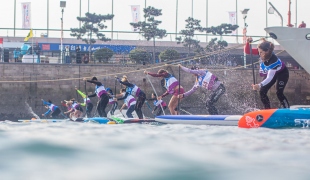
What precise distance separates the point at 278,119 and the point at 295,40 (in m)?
6.76

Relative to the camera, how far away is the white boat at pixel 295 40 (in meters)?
14.2

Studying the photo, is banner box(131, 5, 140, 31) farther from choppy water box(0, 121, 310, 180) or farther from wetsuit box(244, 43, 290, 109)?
choppy water box(0, 121, 310, 180)

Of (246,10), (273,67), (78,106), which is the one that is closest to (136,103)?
(78,106)

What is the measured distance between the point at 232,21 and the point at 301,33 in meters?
25.1

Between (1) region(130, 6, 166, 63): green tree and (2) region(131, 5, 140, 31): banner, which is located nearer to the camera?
(1) region(130, 6, 166, 63): green tree

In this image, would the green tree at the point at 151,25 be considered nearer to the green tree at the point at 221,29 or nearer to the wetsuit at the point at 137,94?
the green tree at the point at 221,29

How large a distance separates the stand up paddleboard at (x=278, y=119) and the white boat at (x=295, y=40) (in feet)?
19.6

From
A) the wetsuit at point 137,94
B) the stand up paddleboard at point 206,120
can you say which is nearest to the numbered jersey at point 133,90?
the wetsuit at point 137,94

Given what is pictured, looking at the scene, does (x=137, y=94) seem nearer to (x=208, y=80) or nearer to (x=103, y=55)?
(x=208, y=80)

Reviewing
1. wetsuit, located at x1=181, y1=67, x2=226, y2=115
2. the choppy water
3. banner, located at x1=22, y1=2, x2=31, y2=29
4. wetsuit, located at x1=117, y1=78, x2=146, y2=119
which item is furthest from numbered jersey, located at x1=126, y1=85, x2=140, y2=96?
banner, located at x1=22, y1=2, x2=31, y2=29

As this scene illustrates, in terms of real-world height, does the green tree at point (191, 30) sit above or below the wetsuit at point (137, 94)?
above

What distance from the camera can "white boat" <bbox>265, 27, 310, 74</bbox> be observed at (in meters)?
14.2

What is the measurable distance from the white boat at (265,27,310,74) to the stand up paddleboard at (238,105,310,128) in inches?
235

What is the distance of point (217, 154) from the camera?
316 centimetres
